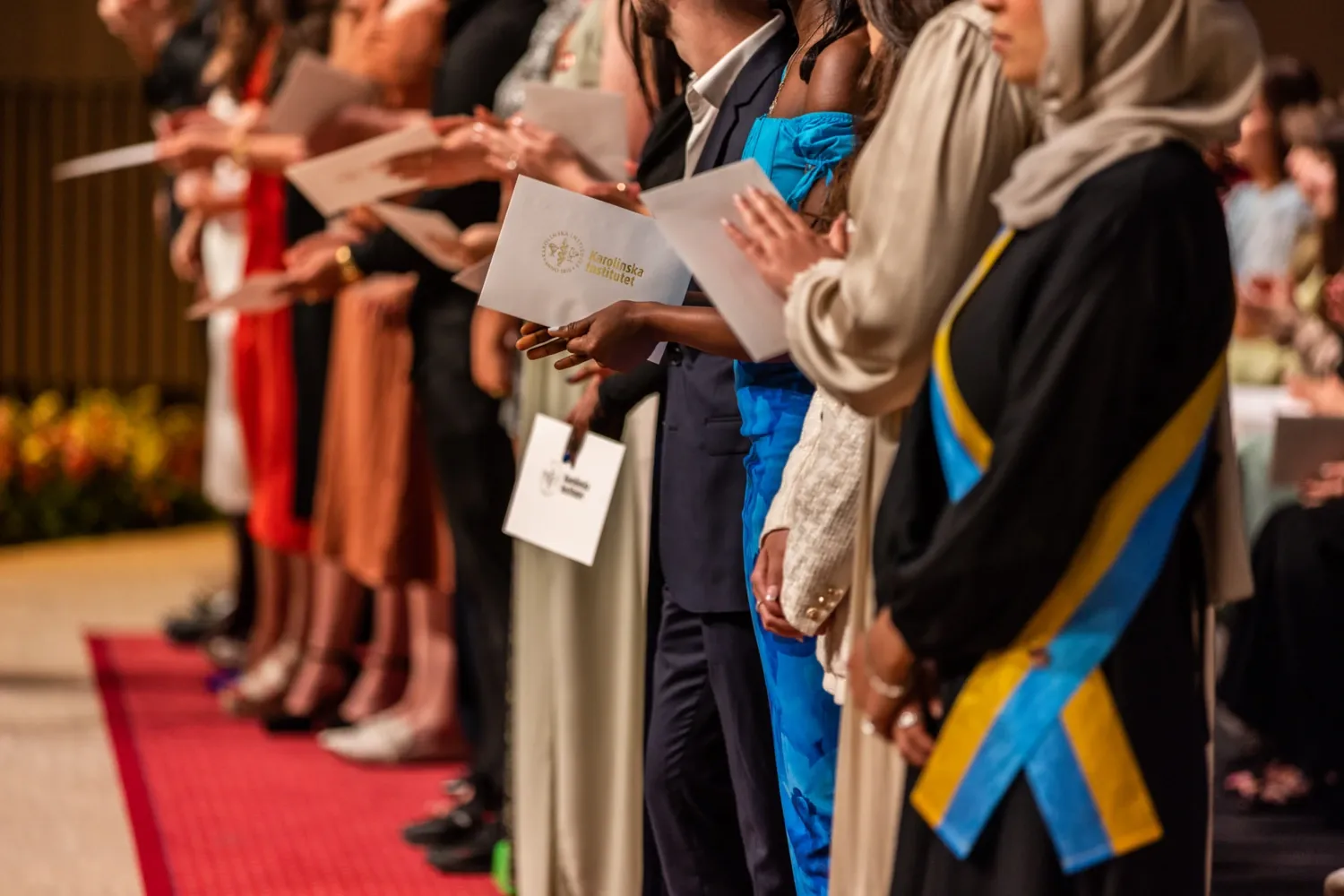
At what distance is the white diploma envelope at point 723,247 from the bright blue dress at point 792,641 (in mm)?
202

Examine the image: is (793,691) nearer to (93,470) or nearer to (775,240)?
(775,240)

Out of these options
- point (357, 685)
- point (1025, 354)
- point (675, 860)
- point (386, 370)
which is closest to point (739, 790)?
point (675, 860)

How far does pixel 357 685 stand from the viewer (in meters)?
4.42

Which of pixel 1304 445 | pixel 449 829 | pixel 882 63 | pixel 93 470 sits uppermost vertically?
pixel 882 63

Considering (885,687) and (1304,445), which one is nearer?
(885,687)

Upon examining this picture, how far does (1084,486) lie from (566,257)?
0.71m

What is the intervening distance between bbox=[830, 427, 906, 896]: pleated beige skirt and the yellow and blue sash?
13 centimetres

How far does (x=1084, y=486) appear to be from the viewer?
130 cm

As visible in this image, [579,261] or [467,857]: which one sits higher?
[579,261]

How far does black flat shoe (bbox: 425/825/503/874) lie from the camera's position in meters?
3.30

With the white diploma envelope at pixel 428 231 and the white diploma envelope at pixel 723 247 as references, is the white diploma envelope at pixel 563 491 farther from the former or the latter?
the white diploma envelope at pixel 723 247

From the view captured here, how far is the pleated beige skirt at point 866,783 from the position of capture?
4.85 ft

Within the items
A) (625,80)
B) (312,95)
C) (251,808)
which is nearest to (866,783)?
(625,80)

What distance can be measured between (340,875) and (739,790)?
1433 mm
